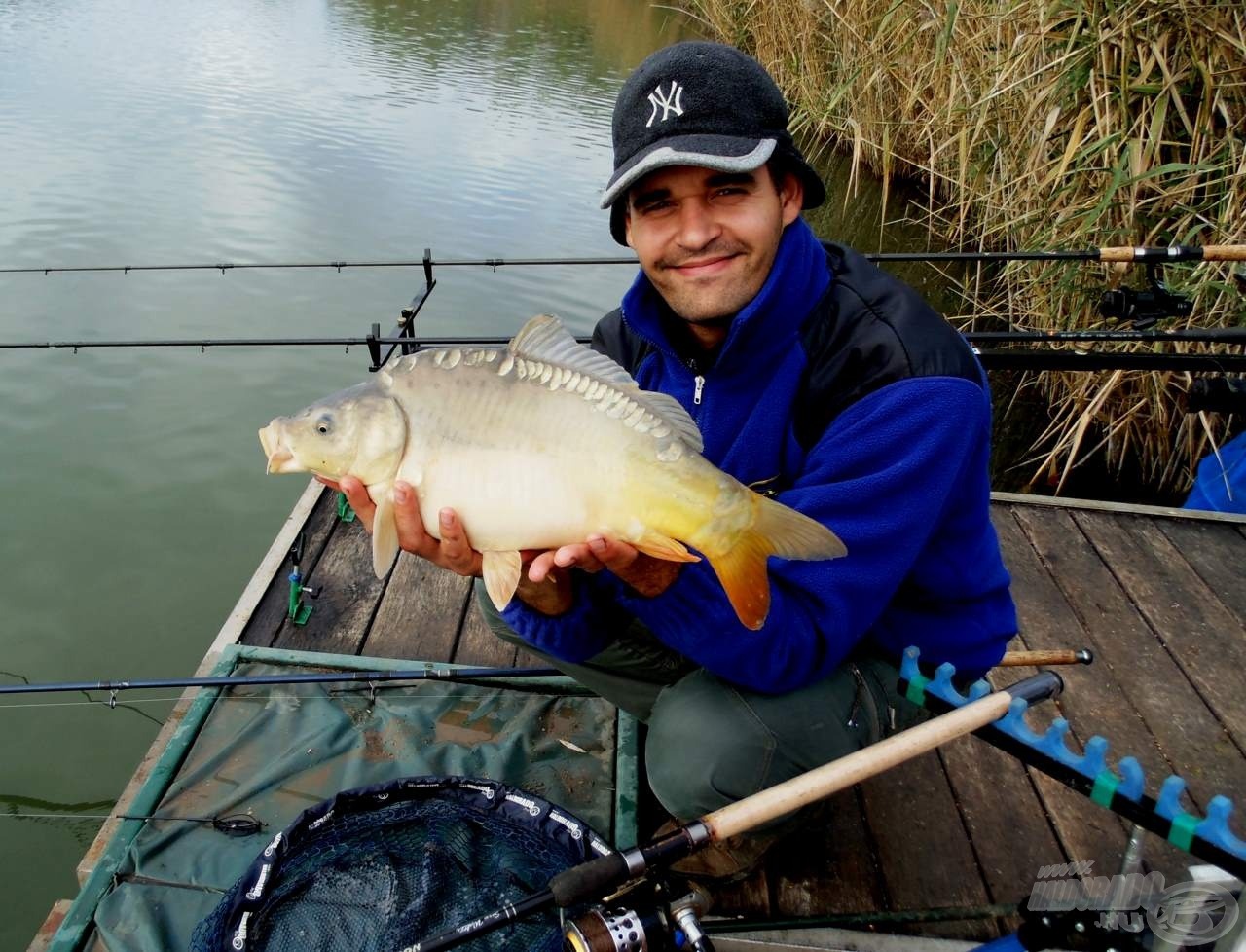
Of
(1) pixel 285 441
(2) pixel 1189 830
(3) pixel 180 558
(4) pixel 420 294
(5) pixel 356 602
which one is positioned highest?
(1) pixel 285 441

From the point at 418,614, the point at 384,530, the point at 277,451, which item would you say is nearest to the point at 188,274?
the point at 418,614

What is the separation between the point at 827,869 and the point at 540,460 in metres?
0.97

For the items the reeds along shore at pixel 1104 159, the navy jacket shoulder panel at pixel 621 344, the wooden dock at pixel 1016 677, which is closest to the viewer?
the wooden dock at pixel 1016 677

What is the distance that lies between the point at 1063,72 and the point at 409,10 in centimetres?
1561

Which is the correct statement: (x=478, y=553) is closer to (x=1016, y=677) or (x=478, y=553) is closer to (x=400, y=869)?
(x=400, y=869)

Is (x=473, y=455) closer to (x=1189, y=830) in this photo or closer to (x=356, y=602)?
(x=1189, y=830)

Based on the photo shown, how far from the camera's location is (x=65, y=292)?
5113 millimetres

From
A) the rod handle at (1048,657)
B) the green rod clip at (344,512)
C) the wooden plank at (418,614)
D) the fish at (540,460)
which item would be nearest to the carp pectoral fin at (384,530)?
the fish at (540,460)

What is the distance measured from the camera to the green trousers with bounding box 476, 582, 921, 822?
1382 millimetres

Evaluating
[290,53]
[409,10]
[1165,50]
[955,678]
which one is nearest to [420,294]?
[955,678]

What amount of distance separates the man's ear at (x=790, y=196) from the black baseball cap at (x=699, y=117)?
0.06 metres

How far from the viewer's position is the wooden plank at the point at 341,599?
7.23ft

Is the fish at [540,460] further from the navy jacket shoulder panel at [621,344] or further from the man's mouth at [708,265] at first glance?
the navy jacket shoulder panel at [621,344]

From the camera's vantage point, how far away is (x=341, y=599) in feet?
7.68
